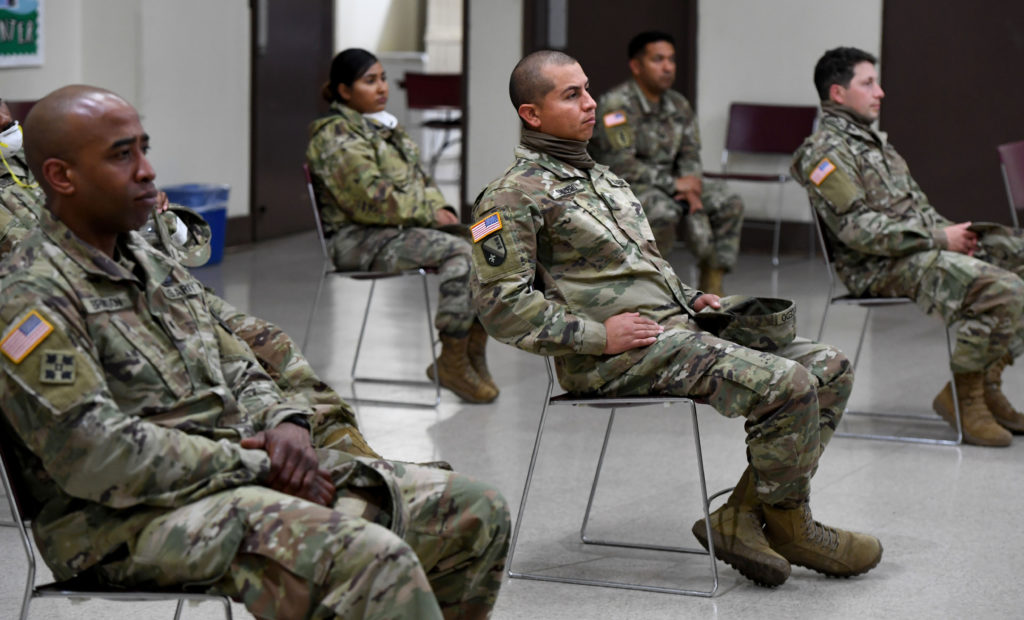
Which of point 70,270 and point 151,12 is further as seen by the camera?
point 151,12

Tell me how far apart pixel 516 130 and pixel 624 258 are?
643cm

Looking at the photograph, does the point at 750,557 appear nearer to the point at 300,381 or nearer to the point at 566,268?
the point at 566,268

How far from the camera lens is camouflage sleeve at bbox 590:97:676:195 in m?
6.71

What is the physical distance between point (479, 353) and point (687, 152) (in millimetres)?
2192

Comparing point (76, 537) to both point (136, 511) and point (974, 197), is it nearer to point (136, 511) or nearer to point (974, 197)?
point (136, 511)

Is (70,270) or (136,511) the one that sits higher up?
(70,270)

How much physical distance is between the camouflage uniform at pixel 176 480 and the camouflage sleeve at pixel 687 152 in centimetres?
477

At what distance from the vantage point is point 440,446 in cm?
441

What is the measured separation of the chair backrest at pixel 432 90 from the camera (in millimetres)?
11477

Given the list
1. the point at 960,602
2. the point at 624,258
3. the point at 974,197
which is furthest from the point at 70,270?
the point at 974,197

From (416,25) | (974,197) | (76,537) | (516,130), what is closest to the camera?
(76,537)

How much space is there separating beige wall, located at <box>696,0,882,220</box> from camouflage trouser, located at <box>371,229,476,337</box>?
432 centimetres

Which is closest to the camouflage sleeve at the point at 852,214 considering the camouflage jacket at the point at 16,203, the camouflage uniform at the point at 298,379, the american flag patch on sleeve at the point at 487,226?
the american flag patch on sleeve at the point at 487,226

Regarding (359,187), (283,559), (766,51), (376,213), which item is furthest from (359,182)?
(766,51)
